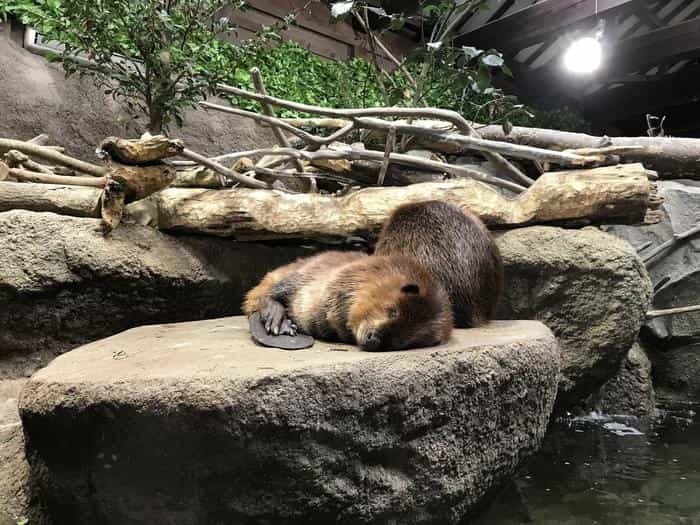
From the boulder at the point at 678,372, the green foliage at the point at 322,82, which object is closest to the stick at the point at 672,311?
the boulder at the point at 678,372

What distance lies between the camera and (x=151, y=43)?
4070 mm

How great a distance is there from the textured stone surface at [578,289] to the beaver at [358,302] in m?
1.14

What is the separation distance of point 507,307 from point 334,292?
1.52m

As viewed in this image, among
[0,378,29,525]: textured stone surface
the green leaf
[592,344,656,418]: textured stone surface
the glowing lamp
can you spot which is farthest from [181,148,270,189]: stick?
the glowing lamp

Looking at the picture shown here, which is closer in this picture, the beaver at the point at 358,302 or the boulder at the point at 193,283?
the beaver at the point at 358,302

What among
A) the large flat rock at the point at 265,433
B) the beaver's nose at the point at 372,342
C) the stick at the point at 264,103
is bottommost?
the large flat rock at the point at 265,433

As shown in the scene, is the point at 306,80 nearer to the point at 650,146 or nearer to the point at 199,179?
the point at 199,179

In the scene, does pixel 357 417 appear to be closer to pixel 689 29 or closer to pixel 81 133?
pixel 81 133

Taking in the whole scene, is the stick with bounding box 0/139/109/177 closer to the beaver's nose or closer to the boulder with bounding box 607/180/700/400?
the beaver's nose

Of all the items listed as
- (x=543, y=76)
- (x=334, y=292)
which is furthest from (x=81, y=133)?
(x=543, y=76)

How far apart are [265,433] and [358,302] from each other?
0.78m

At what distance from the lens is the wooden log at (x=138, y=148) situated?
3.23 m

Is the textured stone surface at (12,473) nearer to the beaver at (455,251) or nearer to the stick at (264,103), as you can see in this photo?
the beaver at (455,251)

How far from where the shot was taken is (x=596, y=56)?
678 cm
